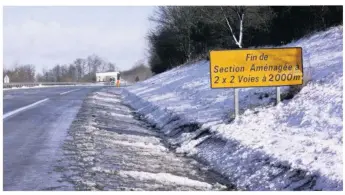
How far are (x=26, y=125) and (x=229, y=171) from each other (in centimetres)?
703

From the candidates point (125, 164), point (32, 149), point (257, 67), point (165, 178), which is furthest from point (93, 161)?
point (257, 67)

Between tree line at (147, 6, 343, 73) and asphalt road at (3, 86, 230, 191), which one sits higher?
tree line at (147, 6, 343, 73)

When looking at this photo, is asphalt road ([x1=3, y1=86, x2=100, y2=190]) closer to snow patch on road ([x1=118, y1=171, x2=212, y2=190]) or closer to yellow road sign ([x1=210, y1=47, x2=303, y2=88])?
snow patch on road ([x1=118, y1=171, x2=212, y2=190])

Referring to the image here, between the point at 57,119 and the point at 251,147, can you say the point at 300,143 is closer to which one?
the point at 251,147

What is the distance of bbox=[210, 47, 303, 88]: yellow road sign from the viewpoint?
12.2 metres

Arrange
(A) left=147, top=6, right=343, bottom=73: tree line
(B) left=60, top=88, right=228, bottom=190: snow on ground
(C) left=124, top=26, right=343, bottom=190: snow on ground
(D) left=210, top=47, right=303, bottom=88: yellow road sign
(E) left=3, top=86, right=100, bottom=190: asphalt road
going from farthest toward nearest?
(A) left=147, top=6, right=343, bottom=73: tree line
(D) left=210, top=47, right=303, bottom=88: yellow road sign
(C) left=124, top=26, right=343, bottom=190: snow on ground
(B) left=60, top=88, right=228, bottom=190: snow on ground
(E) left=3, top=86, right=100, bottom=190: asphalt road

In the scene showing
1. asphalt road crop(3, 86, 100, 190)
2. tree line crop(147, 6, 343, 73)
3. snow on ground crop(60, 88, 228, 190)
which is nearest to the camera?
asphalt road crop(3, 86, 100, 190)

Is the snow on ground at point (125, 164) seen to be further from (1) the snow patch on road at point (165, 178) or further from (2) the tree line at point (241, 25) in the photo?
(2) the tree line at point (241, 25)

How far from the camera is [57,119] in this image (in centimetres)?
1527

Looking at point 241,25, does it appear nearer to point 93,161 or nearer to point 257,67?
point 257,67

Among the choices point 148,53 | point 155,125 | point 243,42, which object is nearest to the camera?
point 155,125

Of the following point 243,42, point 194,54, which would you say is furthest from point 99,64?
point 243,42

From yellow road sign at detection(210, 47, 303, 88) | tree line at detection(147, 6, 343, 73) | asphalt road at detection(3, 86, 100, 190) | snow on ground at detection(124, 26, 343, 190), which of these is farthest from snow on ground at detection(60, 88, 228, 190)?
tree line at detection(147, 6, 343, 73)

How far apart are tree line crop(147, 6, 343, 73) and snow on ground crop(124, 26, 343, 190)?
254 inches
